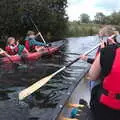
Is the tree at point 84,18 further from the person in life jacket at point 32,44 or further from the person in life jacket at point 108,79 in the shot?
the person in life jacket at point 108,79

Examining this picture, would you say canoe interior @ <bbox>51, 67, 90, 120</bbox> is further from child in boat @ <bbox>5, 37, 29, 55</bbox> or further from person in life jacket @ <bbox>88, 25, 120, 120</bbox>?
child in boat @ <bbox>5, 37, 29, 55</bbox>

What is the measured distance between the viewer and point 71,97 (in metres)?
5.44

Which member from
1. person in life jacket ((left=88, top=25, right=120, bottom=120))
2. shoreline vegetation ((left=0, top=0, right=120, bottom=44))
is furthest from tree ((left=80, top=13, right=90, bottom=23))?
person in life jacket ((left=88, top=25, right=120, bottom=120))

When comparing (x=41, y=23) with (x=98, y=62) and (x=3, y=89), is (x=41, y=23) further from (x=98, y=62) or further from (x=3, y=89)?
(x=98, y=62)

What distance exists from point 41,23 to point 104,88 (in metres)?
27.7

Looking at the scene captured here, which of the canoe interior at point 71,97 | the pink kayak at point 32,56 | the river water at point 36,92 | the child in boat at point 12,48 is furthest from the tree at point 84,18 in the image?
the canoe interior at point 71,97

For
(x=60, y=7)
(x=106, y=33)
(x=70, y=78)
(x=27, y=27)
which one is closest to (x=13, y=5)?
(x=27, y=27)

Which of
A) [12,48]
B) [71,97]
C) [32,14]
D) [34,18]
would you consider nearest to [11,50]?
[12,48]

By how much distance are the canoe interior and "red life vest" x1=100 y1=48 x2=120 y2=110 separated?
0.99 metres

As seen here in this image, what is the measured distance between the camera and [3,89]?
907 centimetres

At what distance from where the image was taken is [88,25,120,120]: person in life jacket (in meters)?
3.35

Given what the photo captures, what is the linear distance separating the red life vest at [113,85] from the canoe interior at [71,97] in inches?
39.0

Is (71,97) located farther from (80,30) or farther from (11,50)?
(80,30)

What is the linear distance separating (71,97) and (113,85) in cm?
210
